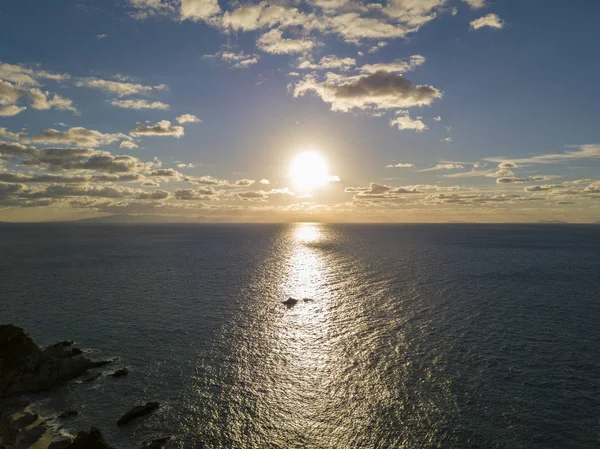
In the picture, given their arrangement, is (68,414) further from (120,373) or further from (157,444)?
(157,444)

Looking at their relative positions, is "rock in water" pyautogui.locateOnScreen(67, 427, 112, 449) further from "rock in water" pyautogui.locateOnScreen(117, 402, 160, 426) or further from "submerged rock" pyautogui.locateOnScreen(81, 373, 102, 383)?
"submerged rock" pyautogui.locateOnScreen(81, 373, 102, 383)

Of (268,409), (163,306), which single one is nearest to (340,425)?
(268,409)

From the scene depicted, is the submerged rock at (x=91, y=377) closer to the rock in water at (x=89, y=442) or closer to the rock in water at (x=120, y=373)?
the rock in water at (x=120, y=373)

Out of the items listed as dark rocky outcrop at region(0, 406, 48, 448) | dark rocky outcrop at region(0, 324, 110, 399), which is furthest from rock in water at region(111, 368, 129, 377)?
dark rocky outcrop at region(0, 406, 48, 448)

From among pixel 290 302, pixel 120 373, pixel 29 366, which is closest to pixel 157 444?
pixel 120 373

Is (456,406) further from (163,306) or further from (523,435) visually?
(163,306)

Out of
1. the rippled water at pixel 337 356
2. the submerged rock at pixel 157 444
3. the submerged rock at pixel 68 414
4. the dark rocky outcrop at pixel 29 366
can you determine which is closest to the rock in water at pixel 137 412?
the rippled water at pixel 337 356

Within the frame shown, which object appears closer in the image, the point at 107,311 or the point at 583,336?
the point at 583,336
